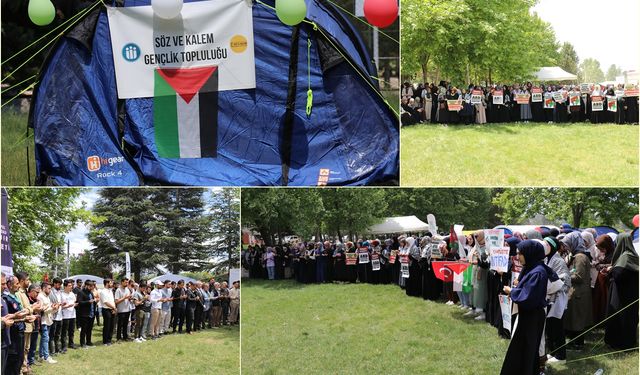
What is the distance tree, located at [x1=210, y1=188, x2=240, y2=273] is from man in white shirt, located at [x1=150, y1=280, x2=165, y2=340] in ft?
2.76

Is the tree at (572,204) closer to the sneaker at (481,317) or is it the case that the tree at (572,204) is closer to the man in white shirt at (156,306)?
the sneaker at (481,317)

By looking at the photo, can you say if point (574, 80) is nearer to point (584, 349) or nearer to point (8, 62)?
point (584, 349)

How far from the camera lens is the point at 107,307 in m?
7.41

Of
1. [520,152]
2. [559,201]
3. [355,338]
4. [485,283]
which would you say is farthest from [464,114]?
[355,338]

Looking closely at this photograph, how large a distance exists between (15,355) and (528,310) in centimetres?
464

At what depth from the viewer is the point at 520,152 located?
10.1m

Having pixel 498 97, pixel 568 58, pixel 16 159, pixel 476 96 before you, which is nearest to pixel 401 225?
pixel 476 96

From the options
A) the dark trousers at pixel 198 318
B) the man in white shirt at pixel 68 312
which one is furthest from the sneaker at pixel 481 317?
the man in white shirt at pixel 68 312

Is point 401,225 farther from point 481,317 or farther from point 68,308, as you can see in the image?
point 68,308

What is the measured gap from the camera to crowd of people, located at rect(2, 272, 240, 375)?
6363 mm

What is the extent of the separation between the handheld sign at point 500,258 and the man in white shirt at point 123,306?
12.8 ft

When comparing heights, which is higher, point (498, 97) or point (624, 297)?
point (498, 97)

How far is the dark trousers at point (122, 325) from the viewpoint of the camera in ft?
23.9

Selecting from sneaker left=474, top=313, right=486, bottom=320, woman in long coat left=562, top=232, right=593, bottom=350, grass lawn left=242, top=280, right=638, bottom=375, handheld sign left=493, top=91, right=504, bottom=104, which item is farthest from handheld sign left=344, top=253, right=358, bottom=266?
handheld sign left=493, top=91, right=504, bottom=104
